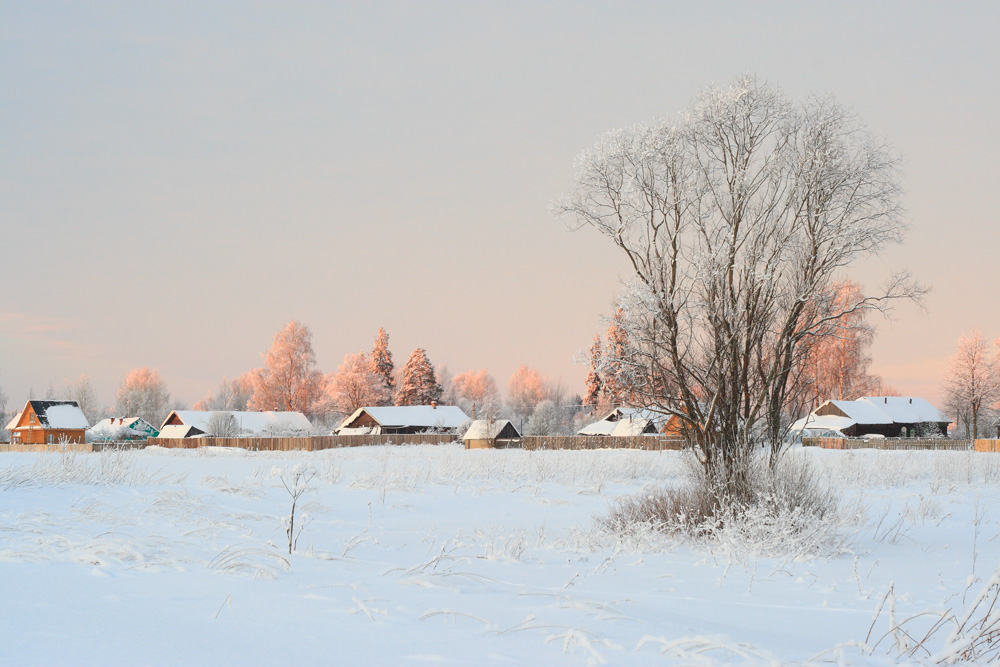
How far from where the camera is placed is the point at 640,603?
4.55 m

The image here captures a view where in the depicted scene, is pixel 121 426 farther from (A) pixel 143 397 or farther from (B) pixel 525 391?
(B) pixel 525 391

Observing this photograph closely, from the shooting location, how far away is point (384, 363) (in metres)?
82.8

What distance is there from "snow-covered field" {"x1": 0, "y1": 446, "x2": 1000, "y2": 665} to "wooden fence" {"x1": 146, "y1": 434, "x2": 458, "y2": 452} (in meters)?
37.0

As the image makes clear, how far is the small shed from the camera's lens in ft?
185

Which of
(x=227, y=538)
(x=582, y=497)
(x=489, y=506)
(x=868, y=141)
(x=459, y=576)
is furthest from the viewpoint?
(x=582, y=497)

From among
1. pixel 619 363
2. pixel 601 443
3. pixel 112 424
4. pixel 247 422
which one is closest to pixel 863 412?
pixel 601 443

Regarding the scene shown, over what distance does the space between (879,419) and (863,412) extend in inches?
49.6

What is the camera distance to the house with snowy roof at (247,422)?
212 ft

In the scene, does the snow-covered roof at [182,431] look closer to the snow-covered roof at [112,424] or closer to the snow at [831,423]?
the snow-covered roof at [112,424]

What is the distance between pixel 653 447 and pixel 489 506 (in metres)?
35.3

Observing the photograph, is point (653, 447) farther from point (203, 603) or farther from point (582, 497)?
point (203, 603)

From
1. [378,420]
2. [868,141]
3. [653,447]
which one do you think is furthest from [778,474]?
[378,420]

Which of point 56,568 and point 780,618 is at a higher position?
point 56,568

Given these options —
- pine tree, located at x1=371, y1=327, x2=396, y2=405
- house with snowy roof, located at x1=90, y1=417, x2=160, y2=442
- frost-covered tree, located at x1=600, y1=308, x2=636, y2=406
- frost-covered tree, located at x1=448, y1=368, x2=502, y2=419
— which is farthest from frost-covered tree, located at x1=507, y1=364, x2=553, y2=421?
frost-covered tree, located at x1=600, y1=308, x2=636, y2=406
